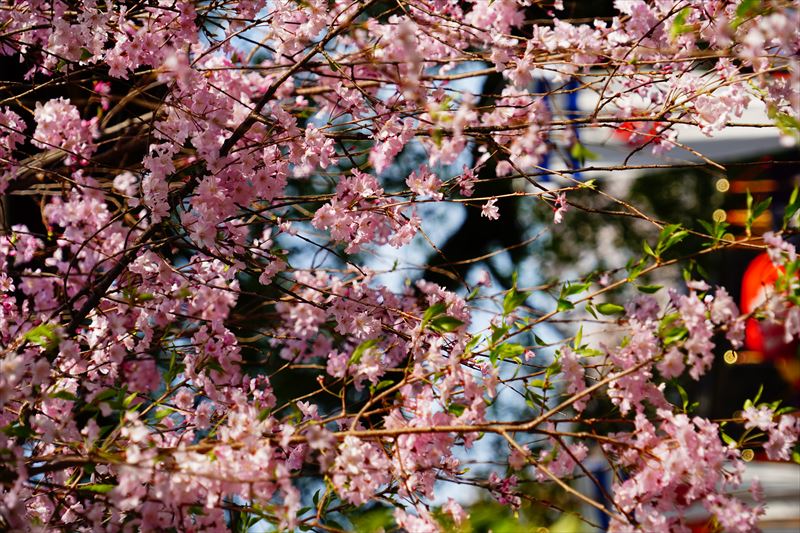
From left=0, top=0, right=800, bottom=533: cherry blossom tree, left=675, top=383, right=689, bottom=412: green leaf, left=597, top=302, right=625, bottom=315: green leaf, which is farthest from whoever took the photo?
left=597, top=302, right=625, bottom=315: green leaf

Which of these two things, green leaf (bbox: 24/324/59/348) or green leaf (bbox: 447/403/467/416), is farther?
green leaf (bbox: 447/403/467/416)

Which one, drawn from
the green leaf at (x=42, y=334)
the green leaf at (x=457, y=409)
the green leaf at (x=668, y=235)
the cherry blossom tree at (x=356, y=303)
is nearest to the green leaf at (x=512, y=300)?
the cherry blossom tree at (x=356, y=303)

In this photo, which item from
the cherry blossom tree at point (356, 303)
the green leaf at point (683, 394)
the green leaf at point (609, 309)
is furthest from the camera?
the green leaf at point (609, 309)

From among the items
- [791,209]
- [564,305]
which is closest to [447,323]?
[564,305]

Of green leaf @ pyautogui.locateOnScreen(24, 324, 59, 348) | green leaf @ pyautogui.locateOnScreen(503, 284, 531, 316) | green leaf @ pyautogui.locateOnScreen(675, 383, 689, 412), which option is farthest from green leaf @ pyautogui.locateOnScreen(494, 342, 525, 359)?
green leaf @ pyautogui.locateOnScreen(24, 324, 59, 348)

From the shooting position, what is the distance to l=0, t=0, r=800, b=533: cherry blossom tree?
224 cm

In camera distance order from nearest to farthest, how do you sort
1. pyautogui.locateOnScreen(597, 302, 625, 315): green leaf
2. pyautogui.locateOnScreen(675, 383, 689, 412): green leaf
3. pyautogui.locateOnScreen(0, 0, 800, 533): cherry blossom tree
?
pyautogui.locateOnScreen(0, 0, 800, 533): cherry blossom tree
pyautogui.locateOnScreen(675, 383, 689, 412): green leaf
pyautogui.locateOnScreen(597, 302, 625, 315): green leaf

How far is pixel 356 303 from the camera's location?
3287mm

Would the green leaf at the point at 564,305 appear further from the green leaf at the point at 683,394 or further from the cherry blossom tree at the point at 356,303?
the green leaf at the point at 683,394

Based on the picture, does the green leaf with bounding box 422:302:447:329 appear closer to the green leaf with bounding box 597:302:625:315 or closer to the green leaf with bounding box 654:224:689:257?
the green leaf with bounding box 597:302:625:315

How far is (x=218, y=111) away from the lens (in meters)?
3.20

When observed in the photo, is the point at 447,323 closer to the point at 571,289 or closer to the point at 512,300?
the point at 512,300

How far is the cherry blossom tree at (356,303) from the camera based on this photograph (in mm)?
2240

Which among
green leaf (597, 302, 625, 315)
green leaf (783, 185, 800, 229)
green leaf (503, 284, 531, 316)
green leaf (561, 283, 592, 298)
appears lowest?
green leaf (597, 302, 625, 315)
